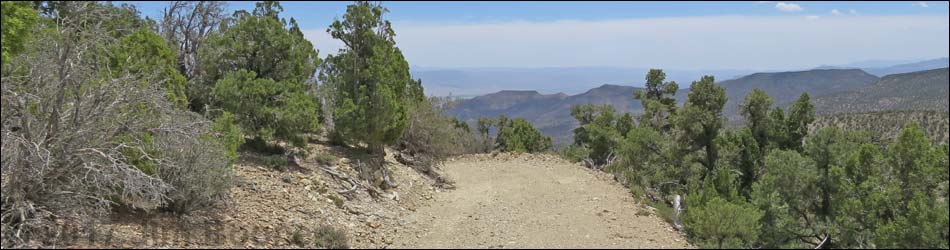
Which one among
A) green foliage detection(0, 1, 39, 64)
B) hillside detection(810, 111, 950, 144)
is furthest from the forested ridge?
hillside detection(810, 111, 950, 144)

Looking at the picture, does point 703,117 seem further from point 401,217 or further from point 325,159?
point 325,159

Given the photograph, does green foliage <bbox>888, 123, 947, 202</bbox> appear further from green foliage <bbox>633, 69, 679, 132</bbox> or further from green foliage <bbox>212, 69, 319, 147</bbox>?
green foliage <bbox>633, 69, 679, 132</bbox>

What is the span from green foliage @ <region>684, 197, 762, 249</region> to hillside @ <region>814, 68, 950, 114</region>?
7630 centimetres

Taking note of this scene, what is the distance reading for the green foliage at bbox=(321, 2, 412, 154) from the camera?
52.7 ft

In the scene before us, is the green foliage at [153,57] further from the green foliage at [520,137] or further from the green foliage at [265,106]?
the green foliage at [520,137]

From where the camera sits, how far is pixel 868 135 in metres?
19.1

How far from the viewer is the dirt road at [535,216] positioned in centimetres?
971

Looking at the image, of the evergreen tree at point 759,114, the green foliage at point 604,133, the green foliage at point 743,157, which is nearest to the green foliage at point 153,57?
the green foliage at point 743,157

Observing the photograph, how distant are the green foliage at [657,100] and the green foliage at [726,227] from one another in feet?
57.6

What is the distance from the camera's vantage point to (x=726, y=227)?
324 inches

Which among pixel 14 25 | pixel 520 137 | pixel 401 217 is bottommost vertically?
pixel 401 217

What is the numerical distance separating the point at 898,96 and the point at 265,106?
101863mm

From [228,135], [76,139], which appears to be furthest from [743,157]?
[76,139]

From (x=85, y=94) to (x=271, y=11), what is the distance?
44.2ft
